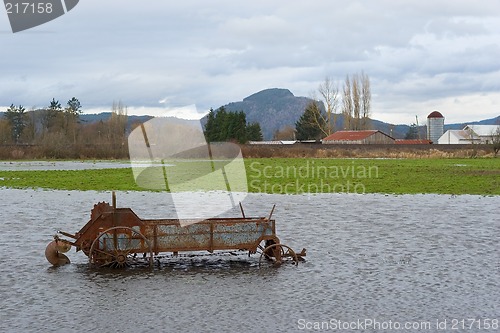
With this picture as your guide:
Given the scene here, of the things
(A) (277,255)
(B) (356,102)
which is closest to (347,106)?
(B) (356,102)

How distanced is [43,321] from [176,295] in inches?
121

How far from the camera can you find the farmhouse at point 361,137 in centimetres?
13512

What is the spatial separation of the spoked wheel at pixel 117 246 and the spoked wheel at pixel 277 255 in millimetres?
3202

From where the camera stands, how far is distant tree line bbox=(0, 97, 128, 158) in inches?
3996

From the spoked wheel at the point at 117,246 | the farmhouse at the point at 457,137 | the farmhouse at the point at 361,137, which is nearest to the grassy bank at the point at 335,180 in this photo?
the spoked wheel at the point at 117,246

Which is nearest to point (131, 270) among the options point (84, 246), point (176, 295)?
point (84, 246)

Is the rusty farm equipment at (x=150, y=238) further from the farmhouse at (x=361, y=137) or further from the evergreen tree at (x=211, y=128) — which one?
the farmhouse at (x=361, y=137)

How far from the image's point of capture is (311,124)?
14838 cm

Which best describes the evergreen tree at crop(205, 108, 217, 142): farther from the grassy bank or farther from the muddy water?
the muddy water

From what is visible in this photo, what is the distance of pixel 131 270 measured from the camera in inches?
677

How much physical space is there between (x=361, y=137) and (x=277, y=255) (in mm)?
120472

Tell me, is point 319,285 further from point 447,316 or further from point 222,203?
point 222,203

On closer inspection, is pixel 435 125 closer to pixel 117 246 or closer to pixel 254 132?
pixel 254 132

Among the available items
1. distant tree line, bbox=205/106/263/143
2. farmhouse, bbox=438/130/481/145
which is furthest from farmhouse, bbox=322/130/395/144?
farmhouse, bbox=438/130/481/145
